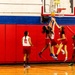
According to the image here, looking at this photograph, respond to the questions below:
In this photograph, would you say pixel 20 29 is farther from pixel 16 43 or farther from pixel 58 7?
pixel 58 7

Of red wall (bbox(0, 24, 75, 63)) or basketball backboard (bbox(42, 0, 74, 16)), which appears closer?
basketball backboard (bbox(42, 0, 74, 16))

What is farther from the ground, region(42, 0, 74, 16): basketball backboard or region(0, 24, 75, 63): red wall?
region(42, 0, 74, 16): basketball backboard

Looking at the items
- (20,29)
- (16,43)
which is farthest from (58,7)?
(16,43)

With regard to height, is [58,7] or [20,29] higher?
[58,7]

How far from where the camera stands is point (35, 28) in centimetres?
1697

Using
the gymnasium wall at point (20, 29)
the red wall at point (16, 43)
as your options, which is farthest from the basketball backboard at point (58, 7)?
the red wall at point (16, 43)

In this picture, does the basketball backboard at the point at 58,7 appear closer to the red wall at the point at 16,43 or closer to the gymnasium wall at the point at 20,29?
the gymnasium wall at the point at 20,29

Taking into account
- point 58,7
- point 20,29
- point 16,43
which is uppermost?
point 58,7

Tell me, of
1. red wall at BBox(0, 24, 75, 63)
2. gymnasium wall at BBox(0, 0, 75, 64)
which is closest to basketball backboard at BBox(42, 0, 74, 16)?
gymnasium wall at BBox(0, 0, 75, 64)

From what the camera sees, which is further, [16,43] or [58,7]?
[16,43]

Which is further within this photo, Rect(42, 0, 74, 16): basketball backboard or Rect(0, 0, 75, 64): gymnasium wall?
Rect(0, 0, 75, 64): gymnasium wall

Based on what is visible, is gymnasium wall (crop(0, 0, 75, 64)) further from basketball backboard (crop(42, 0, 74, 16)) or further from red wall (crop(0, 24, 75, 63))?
basketball backboard (crop(42, 0, 74, 16))

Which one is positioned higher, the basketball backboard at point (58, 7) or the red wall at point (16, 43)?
the basketball backboard at point (58, 7)

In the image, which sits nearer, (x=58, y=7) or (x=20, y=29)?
(x=58, y=7)
